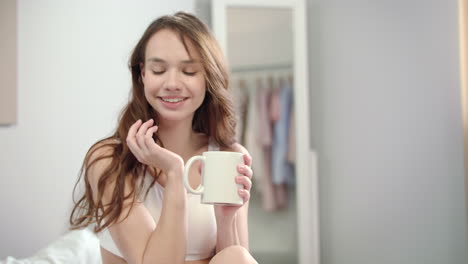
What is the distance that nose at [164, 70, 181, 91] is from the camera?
3.67 feet

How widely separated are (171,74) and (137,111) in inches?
6.3

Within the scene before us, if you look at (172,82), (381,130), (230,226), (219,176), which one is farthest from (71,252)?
(381,130)

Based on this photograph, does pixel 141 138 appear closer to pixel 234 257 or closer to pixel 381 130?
pixel 234 257

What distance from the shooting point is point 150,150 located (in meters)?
1.03

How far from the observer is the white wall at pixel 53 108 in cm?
195

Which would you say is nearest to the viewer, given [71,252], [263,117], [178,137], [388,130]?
[178,137]

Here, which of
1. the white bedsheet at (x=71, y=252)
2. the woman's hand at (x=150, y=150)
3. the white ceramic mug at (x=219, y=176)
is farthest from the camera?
the white bedsheet at (x=71, y=252)

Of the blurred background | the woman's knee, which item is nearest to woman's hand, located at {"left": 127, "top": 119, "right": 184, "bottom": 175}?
the woman's knee

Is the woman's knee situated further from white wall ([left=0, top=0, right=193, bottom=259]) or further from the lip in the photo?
white wall ([left=0, top=0, right=193, bottom=259])

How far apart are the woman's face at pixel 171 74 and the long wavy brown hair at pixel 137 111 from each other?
2 cm

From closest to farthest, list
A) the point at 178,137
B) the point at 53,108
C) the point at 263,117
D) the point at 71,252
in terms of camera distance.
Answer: the point at 178,137 < the point at 71,252 < the point at 53,108 < the point at 263,117

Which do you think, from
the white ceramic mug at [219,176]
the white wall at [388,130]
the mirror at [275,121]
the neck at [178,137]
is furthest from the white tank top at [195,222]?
the white wall at [388,130]

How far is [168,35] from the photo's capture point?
1158 millimetres

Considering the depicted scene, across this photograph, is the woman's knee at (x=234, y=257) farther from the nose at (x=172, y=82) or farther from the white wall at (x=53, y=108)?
the white wall at (x=53, y=108)
